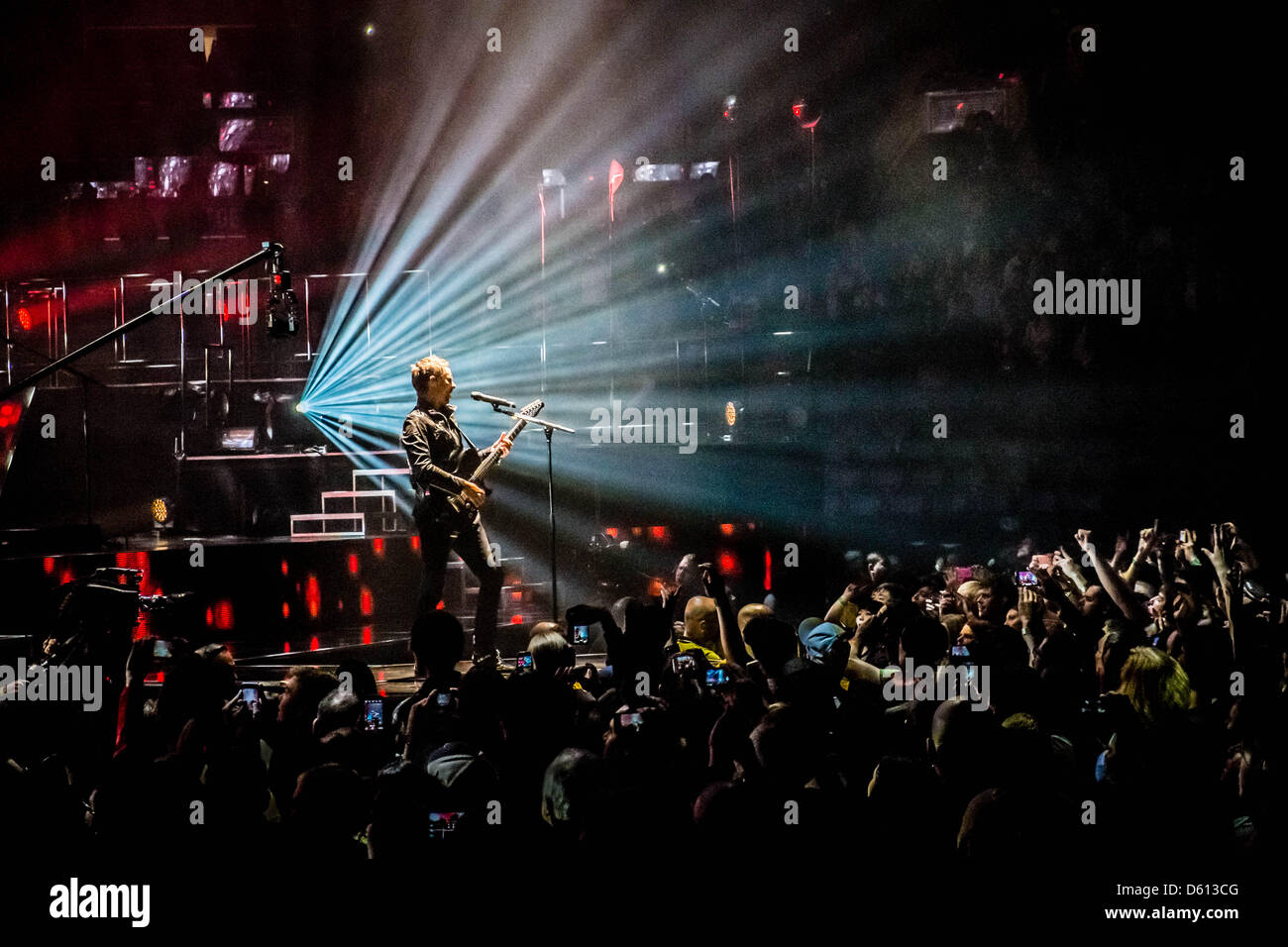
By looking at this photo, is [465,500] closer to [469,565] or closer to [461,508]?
[461,508]

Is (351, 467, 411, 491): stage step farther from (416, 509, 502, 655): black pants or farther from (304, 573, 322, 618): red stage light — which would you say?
(416, 509, 502, 655): black pants

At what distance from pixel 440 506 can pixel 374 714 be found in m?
2.90

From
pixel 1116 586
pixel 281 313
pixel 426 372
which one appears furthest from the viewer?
pixel 426 372

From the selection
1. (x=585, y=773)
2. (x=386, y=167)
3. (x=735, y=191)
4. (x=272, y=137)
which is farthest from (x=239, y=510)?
(x=585, y=773)

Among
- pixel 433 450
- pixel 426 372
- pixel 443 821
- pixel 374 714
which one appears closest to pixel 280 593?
pixel 433 450

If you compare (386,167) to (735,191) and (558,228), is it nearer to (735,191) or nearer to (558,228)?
(558,228)

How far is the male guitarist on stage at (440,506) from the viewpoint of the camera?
21.1ft

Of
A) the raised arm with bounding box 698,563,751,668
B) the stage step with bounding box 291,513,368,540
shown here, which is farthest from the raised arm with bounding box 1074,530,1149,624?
the stage step with bounding box 291,513,368,540

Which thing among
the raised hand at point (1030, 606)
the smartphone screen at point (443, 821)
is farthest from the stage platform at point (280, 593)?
the smartphone screen at point (443, 821)

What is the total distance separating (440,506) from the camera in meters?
6.46

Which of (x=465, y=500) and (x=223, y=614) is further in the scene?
(x=223, y=614)

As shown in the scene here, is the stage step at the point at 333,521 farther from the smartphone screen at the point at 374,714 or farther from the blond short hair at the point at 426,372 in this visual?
the smartphone screen at the point at 374,714

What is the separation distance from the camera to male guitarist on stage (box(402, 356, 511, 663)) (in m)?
6.43
